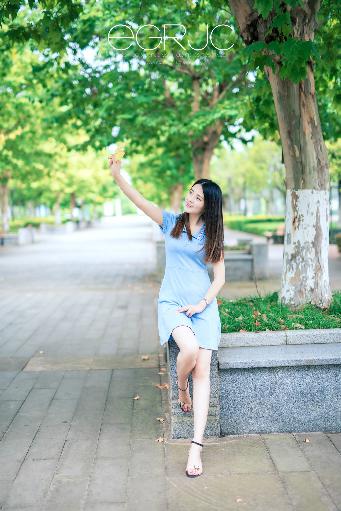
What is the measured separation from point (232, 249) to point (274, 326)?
10.6 metres

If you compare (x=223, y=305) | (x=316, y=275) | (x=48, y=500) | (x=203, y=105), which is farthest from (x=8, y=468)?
(x=203, y=105)

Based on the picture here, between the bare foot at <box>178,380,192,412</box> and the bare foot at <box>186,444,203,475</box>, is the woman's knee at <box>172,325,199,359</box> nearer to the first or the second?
the bare foot at <box>178,380,192,412</box>

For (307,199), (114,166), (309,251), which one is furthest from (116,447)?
(307,199)

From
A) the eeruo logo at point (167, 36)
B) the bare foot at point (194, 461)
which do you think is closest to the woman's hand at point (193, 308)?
the bare foot at point (194, 461)

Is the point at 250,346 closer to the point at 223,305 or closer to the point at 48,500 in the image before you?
the point at 223,305

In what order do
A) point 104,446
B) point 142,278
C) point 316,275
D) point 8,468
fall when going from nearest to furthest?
point 8,468, point 104,446, point 316,275, point 142,278

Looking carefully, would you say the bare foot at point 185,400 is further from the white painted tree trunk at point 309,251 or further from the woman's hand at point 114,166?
the white painted tree trunk at point 309,251

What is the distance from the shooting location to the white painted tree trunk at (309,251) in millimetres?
5711

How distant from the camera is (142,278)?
1518 cm

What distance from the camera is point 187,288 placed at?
4.24m

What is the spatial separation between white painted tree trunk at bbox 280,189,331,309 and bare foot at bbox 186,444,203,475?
2.21 metres

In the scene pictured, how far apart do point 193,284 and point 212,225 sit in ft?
1.41

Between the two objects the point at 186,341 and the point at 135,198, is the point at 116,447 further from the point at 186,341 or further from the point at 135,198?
the point at 135,198

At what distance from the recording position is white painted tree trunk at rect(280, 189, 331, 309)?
225 inches
